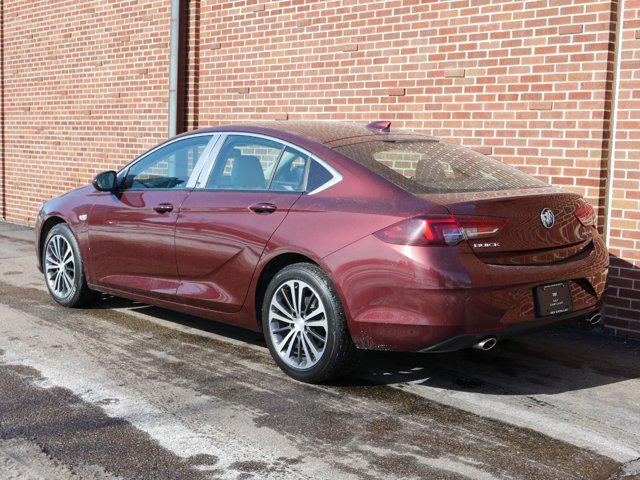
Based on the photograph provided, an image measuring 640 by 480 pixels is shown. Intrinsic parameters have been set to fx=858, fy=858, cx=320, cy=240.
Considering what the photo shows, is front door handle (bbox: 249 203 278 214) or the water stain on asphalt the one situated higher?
front door handle (bbox: 249 203 278 214)

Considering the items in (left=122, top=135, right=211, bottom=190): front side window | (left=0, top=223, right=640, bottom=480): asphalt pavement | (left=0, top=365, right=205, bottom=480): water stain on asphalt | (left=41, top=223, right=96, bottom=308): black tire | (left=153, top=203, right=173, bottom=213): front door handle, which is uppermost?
(left=122, top=135, right=211, bottom=190): front side window

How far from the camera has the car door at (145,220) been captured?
613 centimetres

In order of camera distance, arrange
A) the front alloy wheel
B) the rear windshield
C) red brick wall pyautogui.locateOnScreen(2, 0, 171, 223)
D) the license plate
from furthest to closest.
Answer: red brick wall pyautogui.locateOnScreen(2, 0, 171, 223)
the front alloy wheel
the rear windshield
the license plate

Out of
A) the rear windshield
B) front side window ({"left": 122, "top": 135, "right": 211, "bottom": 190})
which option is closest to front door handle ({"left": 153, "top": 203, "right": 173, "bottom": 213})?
front side window ({"left": 122, "top": 135, "right": 211, "bottom": 190})

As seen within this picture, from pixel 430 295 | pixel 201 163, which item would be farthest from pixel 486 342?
pixel 201 163

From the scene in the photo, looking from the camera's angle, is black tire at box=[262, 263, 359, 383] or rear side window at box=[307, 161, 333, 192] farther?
rear side window at box=[307, 161, 333, 192]

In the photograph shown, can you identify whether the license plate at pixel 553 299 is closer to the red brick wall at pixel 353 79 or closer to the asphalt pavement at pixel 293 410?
the asphalt pavement at pixel 293 410

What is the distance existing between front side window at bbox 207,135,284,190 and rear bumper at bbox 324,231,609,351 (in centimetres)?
97

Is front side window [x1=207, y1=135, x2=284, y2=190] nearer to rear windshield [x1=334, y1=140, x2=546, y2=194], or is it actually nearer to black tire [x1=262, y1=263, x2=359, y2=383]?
rear windshield [x1=334, y1=140, x2=546, y2=194]

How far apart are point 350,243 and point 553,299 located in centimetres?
120

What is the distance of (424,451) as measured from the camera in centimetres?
407

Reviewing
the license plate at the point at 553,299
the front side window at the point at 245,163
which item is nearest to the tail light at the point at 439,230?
the license plate at the point at 553,299

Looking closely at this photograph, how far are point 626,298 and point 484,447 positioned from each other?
2940 mm

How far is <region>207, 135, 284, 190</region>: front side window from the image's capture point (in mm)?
5578
